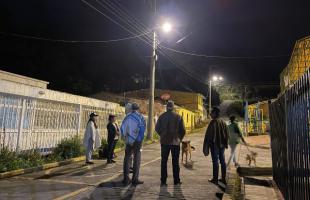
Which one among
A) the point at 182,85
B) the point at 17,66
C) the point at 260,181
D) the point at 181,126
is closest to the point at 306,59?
the point at 260,181

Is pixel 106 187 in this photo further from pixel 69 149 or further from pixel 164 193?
pixel 69 149

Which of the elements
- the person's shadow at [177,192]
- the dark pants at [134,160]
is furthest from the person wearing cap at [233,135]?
the dark pants at [134,160]

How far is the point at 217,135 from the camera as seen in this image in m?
8.30

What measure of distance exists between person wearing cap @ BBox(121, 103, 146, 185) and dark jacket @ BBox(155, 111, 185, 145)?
47cm

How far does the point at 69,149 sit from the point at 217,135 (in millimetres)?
7071

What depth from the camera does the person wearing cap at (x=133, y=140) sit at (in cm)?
800

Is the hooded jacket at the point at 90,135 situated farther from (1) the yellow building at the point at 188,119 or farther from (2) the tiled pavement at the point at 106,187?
(1) the yellow building at the point at 188,119

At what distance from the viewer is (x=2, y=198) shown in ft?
21.2

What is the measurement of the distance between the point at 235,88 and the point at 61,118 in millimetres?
67213

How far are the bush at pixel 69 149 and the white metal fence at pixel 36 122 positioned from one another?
2.02 ft

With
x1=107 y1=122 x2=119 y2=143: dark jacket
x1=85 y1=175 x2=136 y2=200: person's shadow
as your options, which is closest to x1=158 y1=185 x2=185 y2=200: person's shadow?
x1=85 y1=175 x2=136 y2=200: person's shadow

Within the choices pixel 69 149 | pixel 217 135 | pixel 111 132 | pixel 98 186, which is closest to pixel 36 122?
pixel 69 149

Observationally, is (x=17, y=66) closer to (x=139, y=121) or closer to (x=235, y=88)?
(x=139, y=121)

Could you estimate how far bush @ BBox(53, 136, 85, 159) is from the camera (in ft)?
42.6
